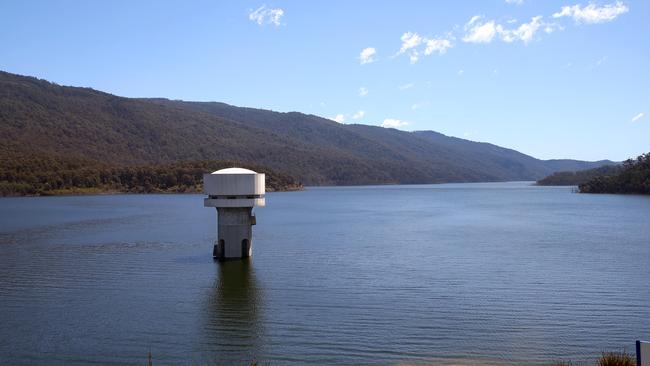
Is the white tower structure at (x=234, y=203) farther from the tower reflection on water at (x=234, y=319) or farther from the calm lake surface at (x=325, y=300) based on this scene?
the tower reflection on water at (x=234, y=319)

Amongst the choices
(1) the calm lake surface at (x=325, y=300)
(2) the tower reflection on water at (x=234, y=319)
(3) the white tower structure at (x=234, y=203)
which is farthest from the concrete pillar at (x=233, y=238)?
(2) the tower reflection on water at (x=234, y=319)

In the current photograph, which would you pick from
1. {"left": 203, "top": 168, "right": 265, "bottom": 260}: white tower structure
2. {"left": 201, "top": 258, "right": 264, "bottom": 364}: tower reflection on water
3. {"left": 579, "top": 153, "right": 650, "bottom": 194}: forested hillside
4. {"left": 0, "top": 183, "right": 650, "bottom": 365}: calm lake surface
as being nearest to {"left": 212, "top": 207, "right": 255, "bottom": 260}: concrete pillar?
{"left": 203, "top": 168, "right": 265, "bottom": 260}: white tower structure

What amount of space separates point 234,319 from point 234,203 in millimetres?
10404

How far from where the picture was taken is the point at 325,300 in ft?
71.3

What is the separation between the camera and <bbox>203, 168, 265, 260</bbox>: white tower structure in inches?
1156

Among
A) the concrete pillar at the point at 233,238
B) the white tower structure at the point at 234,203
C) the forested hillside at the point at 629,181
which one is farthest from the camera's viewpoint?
the forested hillside at the point at 629,181

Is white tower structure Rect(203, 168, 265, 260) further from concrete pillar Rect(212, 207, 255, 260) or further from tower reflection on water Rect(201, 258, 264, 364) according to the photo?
tower reflection on water Rect(201, 258, 264, 364)

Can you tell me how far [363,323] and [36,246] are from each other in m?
27.7

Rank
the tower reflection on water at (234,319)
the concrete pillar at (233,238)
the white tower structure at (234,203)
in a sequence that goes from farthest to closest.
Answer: the concrete pillar at (233,238) < the white tower structure at (234,203) < the tower reflection on water at (234,319)

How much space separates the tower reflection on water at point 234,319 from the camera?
623 inches

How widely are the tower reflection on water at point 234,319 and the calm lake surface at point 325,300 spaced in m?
0.07

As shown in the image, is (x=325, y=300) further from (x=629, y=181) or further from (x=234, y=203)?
(x=629, y=181)

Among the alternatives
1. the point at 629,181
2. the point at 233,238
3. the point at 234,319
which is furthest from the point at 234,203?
the point at 629,181

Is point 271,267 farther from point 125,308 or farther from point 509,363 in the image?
point 509,363
